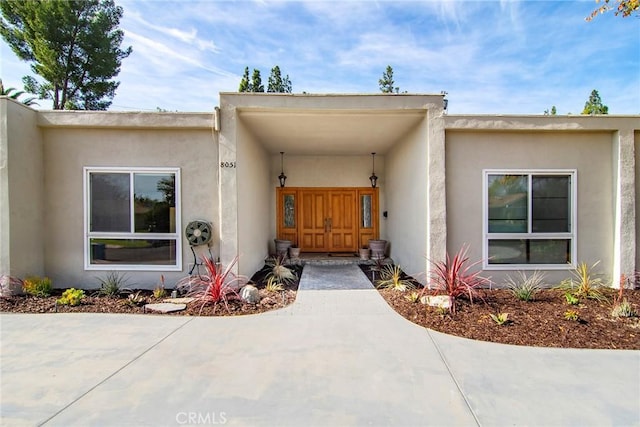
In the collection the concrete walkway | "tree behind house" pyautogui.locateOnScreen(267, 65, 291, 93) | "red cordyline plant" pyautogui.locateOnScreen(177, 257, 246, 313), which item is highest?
"tree behind house" pyautogui.locateOnScreen(267, 65, 291, 93)

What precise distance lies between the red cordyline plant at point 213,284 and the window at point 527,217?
5069 mm

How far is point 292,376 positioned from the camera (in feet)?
9.10

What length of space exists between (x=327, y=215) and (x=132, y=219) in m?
5.62

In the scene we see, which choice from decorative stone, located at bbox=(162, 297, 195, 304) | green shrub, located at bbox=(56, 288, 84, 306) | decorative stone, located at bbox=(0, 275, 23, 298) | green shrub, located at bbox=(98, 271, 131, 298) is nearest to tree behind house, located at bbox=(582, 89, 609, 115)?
decorative stone, located at bbox=(162, 297, 195, 304)

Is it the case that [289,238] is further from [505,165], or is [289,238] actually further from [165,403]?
[165,403]

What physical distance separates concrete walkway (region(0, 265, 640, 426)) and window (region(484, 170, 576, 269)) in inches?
105

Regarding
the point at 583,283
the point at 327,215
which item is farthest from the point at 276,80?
the point at 583,283

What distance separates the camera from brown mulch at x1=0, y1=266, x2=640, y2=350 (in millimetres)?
3635

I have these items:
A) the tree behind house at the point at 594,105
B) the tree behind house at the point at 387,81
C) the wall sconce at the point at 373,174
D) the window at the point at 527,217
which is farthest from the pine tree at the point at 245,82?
the tree behind house at the point at 594,105

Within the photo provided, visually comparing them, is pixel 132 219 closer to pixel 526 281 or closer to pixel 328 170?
pixel 328 170

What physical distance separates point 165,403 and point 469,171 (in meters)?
5.99

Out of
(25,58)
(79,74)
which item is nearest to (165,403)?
(79,74)

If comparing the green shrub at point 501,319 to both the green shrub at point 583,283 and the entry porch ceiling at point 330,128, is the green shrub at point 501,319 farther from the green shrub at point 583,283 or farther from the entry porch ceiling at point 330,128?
the entry porch ceiling at point 330,128

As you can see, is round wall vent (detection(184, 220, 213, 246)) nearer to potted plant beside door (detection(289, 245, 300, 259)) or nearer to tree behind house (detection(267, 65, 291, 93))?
potted plant beside door (detection(289, 245, 300, 259))
